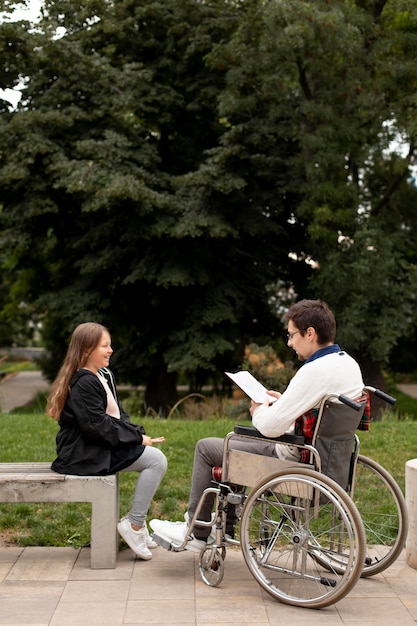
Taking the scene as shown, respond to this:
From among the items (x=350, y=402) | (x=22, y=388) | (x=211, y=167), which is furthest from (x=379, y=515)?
(x=22, y=388)

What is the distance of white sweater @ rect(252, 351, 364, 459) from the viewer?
4.76 metres

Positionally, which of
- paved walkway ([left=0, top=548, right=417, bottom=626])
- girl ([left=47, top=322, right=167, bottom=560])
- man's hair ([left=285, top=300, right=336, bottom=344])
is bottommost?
paved walkway ([left=0, top=548, right=417, bottom=626])

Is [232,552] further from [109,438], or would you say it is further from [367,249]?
[367,249]

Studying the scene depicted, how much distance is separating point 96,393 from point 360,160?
1328cm

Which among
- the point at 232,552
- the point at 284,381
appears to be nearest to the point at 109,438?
the point at 232,552

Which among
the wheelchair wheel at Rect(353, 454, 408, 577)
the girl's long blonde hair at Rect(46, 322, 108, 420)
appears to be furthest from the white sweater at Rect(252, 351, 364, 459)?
the girl's long blonde hair at Rect(46, 322, 108, 420)

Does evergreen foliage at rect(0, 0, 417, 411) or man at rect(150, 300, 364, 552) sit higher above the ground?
evergreen foliage at rect(0, 0, 417, 411)

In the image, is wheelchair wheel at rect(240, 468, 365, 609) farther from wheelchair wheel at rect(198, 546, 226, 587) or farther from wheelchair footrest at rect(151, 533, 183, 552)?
wheelchair footrest at rect(151, 533, 183, 552)

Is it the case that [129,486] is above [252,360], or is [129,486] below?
below

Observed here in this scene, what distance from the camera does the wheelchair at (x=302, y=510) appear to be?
15.0 ft

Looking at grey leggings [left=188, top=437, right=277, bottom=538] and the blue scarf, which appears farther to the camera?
grey leggings [left=188, top=437, right=277, bottom=538]

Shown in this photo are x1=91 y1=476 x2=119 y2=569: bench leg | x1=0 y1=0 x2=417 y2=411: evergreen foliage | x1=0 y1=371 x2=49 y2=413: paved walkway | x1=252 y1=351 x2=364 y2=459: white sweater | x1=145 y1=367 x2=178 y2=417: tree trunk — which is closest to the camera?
x1=252 y1=351 x2=364 y2=459: white sweater

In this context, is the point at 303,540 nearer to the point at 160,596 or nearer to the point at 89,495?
the point at 160,596

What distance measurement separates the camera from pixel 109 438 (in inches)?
208
